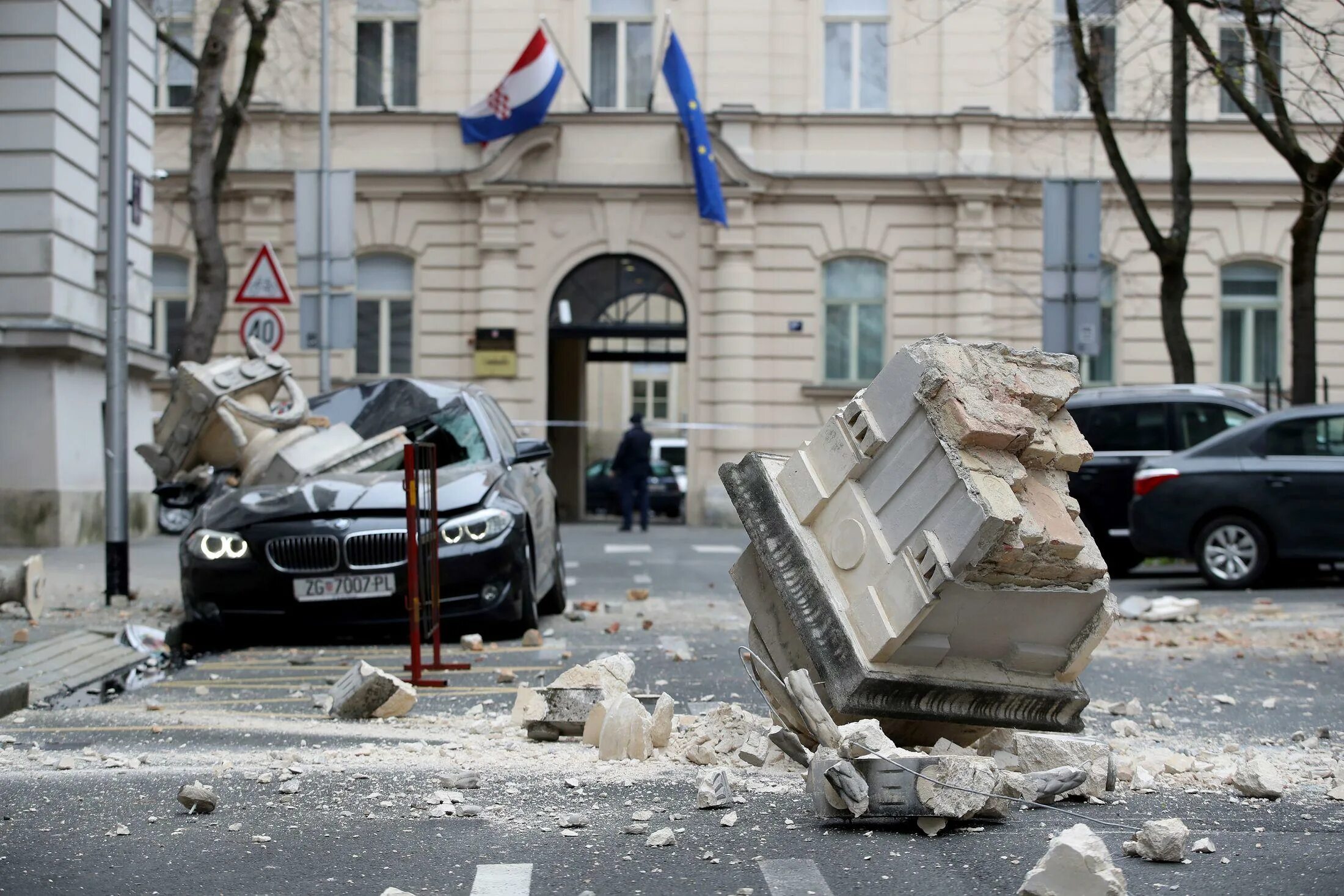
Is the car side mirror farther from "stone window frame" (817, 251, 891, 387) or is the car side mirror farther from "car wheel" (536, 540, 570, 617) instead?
"stone window frame" (817, 251, 891, 387)

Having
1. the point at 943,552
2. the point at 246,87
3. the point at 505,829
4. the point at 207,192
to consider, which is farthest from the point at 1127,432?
the point at 505,829

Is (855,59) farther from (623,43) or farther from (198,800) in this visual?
(198,800)

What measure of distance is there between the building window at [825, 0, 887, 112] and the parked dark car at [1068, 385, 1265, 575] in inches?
497

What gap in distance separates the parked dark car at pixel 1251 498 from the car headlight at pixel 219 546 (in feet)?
28.9

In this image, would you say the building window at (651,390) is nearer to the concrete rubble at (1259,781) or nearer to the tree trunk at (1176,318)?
the tree trunk at (1176,318)

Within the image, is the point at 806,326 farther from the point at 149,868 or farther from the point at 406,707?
the point at 149,868

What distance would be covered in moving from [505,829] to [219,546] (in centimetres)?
590

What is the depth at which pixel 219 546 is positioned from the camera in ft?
36.4

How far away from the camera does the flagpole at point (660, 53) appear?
1160 inches

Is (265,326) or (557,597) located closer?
(557,597)

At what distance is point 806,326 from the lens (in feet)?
97.9

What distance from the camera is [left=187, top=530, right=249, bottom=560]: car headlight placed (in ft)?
36.2

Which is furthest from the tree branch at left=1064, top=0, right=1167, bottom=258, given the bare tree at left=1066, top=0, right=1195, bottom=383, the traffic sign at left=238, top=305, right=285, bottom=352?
the traffic sign at left=238, top=305, right=285, bottom=352

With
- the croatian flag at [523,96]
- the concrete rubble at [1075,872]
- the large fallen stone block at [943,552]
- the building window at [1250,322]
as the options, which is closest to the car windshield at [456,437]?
the large fallen stone block at [943,552]
